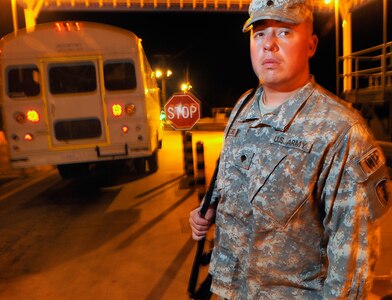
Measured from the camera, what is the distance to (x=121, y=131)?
802 centimetres

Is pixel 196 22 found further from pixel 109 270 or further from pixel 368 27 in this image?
pixel 109 270

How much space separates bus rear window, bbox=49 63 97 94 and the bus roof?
293 mm

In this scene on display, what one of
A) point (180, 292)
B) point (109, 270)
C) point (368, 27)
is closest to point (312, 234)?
point (180, 292)

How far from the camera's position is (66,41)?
25.6 ft

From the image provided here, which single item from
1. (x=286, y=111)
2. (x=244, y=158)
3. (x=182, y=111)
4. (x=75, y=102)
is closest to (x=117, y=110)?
(x=75, y=102)

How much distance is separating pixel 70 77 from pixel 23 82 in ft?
2.80

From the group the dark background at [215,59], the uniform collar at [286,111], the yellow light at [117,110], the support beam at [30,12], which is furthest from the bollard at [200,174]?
the dark background at [215,59]

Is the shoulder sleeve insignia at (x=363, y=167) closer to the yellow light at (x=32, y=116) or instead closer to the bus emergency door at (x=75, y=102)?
the bus emergency door at (x=75, y=102)

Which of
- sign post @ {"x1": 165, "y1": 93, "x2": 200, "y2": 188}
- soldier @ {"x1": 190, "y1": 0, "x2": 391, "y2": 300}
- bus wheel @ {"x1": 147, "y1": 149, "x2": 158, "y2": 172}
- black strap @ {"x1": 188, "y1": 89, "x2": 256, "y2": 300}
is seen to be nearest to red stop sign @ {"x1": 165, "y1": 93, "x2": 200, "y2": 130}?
sign post @ {"x1": 165, "y1": 93, "x2": 200, "y2": 188}

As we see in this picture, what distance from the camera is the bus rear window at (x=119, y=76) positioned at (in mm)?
8062

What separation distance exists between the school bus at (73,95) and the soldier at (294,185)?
656 centimetres

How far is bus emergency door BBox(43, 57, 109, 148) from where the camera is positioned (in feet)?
26.2

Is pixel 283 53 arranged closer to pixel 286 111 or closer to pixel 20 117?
pixel 286 111

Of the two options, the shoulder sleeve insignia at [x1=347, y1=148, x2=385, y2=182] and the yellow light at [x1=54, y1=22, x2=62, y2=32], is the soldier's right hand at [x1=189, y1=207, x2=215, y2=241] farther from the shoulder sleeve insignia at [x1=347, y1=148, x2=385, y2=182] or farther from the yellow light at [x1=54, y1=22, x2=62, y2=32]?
the yellow light at [x1=54, y1=22, x2=62, y2=32]
